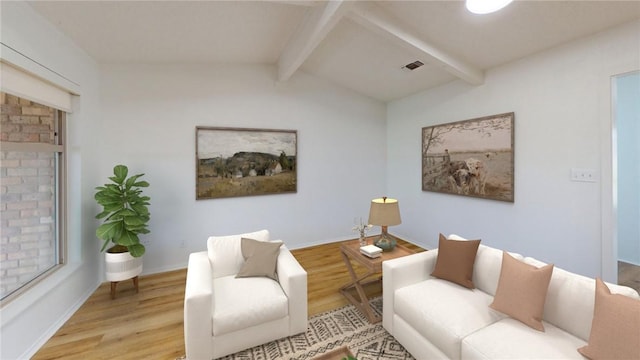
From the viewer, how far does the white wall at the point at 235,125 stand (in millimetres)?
3170

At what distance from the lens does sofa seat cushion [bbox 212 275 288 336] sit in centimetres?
180

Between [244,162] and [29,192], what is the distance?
2138 mm

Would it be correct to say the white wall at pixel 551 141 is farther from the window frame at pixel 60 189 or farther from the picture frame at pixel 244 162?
the window frame at pixel 60 189

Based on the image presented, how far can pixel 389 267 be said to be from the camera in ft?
6.72

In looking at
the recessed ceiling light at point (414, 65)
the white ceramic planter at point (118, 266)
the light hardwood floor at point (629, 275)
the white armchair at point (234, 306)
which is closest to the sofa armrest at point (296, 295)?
the white armchair at point (234, 306)

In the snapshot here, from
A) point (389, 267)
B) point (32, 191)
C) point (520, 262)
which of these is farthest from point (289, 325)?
point (32, 191)

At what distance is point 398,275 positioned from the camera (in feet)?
6.69

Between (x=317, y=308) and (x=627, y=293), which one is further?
(x=317, y=308)

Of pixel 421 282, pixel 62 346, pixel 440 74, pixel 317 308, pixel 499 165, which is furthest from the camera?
pixel 440 74

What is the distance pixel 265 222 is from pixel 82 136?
7.86 ft

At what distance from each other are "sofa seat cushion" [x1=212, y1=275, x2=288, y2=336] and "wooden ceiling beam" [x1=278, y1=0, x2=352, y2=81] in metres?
2.43

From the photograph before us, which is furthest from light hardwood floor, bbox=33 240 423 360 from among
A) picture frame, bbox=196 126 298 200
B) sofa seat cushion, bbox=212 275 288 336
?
picture frame, bbox=196 126 298 200

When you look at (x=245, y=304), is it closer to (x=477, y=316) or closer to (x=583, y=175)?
(x=477, y=316)

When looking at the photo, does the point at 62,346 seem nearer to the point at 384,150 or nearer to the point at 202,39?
the point at 202,39
